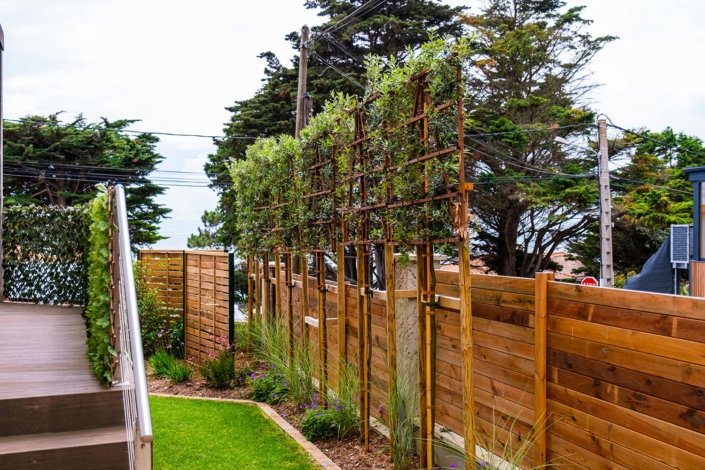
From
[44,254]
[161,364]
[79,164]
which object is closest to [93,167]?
[79,164]

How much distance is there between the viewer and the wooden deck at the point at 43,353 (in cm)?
395

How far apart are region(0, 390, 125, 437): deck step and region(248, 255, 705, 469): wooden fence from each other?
2.07 m

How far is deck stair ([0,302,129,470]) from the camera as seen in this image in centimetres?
349

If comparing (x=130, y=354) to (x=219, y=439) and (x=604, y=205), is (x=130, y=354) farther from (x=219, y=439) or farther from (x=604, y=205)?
(x=604, y=205)

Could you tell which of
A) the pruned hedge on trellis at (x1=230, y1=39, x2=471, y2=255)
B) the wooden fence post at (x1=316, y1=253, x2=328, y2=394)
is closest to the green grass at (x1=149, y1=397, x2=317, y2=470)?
the wooden fence post at (x1=316, y1=253, x2=328, y2=394)

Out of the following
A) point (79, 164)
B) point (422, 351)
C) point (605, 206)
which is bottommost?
point (422, 351)

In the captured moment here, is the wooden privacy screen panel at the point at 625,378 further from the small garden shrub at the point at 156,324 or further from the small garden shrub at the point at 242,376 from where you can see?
the small garden shrub at the point at 156,324

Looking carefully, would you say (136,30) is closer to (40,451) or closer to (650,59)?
(650,59)

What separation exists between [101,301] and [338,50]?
756 inches

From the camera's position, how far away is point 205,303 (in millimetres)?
9172

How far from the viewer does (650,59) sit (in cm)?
2062

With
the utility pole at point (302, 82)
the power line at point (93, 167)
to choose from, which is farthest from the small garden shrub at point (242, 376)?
the power line at point (93, 167)

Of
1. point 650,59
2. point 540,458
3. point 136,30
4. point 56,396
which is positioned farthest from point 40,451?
point 650,59

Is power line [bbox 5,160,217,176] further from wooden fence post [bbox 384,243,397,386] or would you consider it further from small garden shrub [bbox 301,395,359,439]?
wooden fence post [bbox 384,243,397,386]
